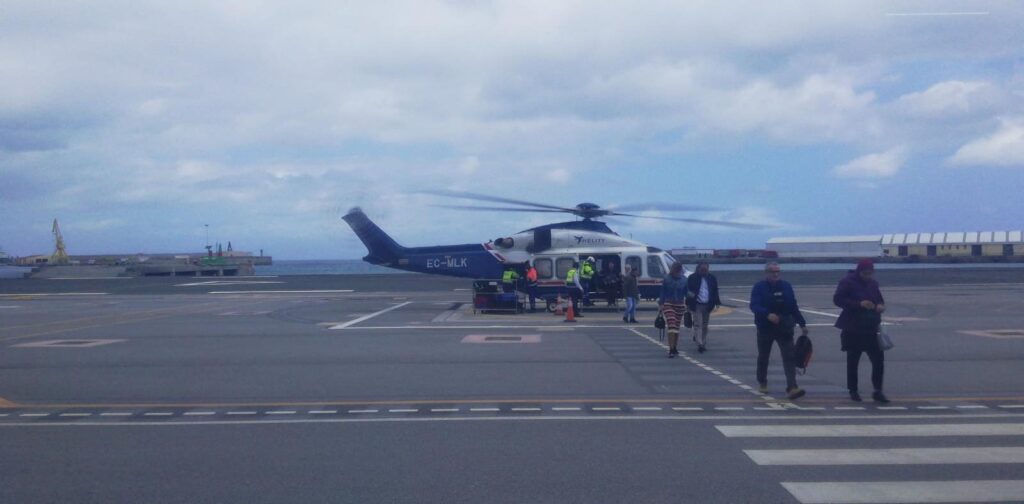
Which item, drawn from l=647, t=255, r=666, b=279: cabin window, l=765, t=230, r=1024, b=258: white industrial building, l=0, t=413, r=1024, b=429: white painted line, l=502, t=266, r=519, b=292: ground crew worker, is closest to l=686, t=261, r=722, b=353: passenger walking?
l=0, t=413, r=1024, b=429: white painted line

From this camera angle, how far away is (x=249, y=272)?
96.2m

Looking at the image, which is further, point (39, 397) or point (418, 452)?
point (39, 397)

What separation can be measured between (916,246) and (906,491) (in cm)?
10706

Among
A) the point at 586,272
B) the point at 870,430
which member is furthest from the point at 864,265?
the point at 586,272

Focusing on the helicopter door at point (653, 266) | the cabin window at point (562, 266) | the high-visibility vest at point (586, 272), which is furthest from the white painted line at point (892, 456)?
the cabin window at point (562, 266)

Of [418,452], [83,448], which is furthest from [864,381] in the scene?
[83,448]

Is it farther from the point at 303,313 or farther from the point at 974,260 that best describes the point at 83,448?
the point at 974,260

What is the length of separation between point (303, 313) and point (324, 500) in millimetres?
21991

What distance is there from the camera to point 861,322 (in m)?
10.5

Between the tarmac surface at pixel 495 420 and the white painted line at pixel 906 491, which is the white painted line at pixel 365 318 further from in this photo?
the white painted line at pixel 906 491

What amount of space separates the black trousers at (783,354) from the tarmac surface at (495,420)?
33 cm

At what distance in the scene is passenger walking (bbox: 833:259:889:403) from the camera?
Result: 34.3 ft

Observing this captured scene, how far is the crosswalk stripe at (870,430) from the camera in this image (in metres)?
8.54

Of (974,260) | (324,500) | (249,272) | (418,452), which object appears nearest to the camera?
(324,500)
